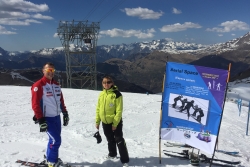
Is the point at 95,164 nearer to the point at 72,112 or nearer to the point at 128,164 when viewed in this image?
the point at 128,164

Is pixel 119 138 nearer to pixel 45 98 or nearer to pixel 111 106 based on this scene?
pixel 111 106

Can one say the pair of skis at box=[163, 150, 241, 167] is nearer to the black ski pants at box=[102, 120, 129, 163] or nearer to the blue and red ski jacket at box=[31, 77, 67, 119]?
the black ski pants at box=[102, 120, 129, 163]

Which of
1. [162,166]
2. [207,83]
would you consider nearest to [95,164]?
[162,166]

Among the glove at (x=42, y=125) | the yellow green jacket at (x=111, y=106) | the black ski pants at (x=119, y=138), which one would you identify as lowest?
the black ski pants at (x=119, y=138)

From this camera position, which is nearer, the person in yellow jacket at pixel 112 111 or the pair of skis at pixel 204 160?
the person in yellow jacket at pixel 112 111

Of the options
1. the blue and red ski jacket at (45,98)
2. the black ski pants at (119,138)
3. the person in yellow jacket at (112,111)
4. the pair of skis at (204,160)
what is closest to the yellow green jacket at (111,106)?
the person in yellow jacket at (112,111)

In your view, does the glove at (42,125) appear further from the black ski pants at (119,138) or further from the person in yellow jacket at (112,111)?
the black ski pants at (119,138)

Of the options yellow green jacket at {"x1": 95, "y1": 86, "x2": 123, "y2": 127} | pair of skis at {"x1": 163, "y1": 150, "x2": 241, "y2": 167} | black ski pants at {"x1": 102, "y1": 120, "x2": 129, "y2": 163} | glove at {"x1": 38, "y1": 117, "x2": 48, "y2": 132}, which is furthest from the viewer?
pair of skis at {"x1": 163, "y1": 150, "x2": 241, "y2": 167}

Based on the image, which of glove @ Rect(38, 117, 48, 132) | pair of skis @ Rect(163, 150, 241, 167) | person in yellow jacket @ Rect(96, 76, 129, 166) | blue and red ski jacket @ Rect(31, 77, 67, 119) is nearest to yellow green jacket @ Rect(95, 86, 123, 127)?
person in yellow jacket @ Rect(96, 76, 129, 166)

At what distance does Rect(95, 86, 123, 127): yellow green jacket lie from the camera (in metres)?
5.51

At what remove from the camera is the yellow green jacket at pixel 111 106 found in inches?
217

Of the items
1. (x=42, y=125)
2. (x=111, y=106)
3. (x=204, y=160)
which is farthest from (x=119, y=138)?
(x=204, y=160)

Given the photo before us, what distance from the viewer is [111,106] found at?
559 cm

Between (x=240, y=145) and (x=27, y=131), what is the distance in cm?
840
